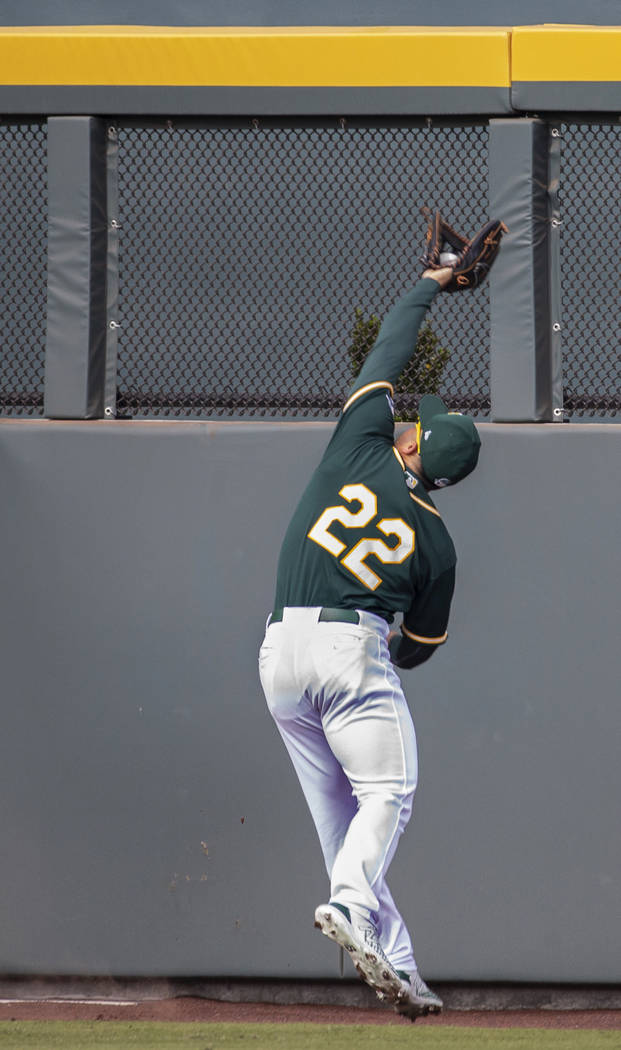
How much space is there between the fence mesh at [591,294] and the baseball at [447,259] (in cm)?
96

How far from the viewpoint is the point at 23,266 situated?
526 cm

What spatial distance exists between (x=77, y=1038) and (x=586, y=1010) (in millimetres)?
1983

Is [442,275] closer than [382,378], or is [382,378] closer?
[382,378]

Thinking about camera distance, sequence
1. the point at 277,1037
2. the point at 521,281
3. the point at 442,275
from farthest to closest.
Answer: the point at 521,281 → the point at 277,1037 → the point at 442,275

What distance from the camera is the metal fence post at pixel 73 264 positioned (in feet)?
16.6

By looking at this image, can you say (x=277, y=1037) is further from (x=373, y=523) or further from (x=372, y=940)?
(x=373, y=523)

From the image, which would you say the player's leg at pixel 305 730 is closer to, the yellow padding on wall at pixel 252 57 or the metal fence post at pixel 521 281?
the metal fence post at pixel 521 281

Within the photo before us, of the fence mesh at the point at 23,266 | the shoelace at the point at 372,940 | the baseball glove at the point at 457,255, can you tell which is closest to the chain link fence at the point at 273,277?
the fence mesh at the point at 23,266

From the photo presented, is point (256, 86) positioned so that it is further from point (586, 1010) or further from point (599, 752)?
point (586, 1010)

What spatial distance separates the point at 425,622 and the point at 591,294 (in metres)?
1.87

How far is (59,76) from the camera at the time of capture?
5.06 meters

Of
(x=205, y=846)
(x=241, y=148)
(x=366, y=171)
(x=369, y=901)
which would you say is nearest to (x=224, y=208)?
(x=241, y=148)

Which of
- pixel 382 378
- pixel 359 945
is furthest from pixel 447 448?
pixel 359 945

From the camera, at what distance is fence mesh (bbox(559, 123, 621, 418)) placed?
5125 millimetres
